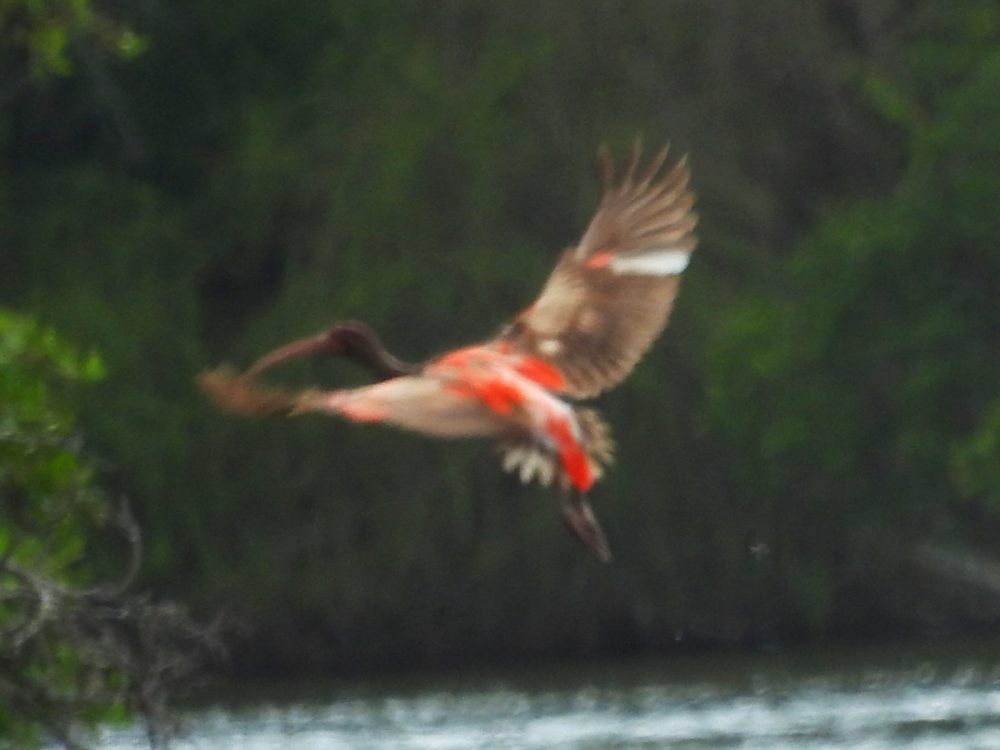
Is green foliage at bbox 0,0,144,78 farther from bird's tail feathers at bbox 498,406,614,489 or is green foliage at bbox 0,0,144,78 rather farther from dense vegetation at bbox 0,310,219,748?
bird's tail feathers at bbox 498,406,614,489

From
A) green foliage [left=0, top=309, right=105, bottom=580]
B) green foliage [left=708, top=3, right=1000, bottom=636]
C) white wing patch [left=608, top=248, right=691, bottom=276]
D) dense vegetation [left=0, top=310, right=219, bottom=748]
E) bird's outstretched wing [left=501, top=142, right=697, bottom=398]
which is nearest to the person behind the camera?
bird's outstretched wing [left=501, top=142, right=697, bottom=398]

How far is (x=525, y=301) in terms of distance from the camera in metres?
25.9

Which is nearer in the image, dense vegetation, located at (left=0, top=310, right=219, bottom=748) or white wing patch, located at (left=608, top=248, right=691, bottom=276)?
white wing patch, located at (left=608, top=248, right=691, bottom=276)

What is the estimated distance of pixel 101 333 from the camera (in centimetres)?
2666

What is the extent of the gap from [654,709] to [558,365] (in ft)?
43.7

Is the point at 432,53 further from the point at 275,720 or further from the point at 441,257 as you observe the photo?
the point at 275,720

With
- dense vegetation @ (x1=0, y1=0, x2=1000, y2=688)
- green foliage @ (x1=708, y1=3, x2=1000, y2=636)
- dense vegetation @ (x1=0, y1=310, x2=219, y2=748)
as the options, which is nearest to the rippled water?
dense vegetation @ (x1=0, y1=0, x2=1000, y2=688)

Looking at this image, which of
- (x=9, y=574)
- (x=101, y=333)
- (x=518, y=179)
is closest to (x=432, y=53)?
(x=518, y=179)

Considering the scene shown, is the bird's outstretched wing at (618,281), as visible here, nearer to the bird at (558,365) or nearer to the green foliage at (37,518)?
the bird at (558,365)

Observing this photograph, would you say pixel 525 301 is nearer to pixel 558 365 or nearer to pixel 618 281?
pixel 618 281

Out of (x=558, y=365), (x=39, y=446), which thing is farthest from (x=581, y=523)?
(x=39, y=446)

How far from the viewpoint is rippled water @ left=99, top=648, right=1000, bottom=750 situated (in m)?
21.6

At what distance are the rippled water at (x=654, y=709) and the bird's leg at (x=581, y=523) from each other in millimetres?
11362

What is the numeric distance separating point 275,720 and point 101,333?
4499mm
